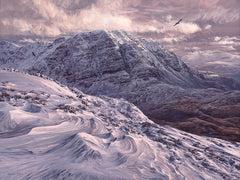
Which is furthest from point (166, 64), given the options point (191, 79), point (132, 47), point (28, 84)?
point (28, 84)

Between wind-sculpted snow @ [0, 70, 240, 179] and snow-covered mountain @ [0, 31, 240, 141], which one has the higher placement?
snow-covered mountain @ [0, 31, 240, 141]

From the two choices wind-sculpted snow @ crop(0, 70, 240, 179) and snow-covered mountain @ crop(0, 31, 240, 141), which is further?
snow-covered mountain @ crop(0, 31, 240, 141)

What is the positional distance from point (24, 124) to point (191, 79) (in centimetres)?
19463

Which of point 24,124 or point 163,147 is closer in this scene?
point 24,124

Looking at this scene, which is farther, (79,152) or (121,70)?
(121,70)

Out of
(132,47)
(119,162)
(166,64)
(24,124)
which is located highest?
(132,47)

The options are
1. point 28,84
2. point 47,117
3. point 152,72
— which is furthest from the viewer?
point 152,72

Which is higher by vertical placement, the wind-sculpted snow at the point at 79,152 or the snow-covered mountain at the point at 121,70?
the snow-covered mountain at the point at 121,70

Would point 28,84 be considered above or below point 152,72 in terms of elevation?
below

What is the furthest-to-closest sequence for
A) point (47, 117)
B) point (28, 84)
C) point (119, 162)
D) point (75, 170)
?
1. point (28, 84)
2. point (47, 117)
3. point (119, 162)
4. point (75, 170)

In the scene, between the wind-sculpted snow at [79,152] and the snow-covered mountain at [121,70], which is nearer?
the wind-sculpted snow at [79,152]

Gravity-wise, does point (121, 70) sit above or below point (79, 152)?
above

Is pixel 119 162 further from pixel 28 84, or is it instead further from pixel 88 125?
pixel 28 84

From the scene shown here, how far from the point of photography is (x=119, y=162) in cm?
618
